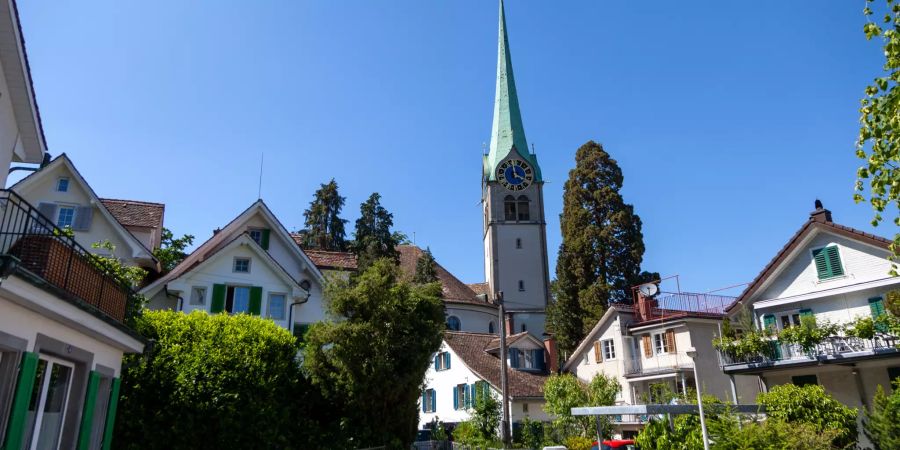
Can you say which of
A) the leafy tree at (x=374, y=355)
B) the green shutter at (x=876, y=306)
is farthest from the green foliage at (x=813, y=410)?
the leafy tree at (x=374, y=355)

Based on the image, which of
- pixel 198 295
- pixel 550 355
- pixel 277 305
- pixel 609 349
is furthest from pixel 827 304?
pixel 198 295

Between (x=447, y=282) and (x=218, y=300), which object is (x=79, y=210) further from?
(x=447, y=282)

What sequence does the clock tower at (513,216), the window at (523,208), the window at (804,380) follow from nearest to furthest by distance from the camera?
the window at (804,380) → the clock tower at (513,216) → the window at (523,208)

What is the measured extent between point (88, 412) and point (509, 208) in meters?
57.9

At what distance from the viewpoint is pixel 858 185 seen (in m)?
10.3

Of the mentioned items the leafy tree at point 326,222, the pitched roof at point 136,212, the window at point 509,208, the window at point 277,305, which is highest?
the window at point 509,208

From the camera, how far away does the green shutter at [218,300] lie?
81.5ft

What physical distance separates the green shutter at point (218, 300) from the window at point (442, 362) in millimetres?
16378

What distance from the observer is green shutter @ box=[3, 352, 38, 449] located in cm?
820

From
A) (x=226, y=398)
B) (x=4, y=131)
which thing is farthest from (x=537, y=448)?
(x=4, y=131)

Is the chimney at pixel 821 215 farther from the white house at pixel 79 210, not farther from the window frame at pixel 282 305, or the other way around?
the white house at pixel 79 210

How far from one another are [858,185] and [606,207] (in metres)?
36.3

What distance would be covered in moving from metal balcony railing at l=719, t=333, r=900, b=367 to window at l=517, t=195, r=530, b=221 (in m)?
40.4

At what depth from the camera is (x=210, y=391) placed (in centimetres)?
1670
